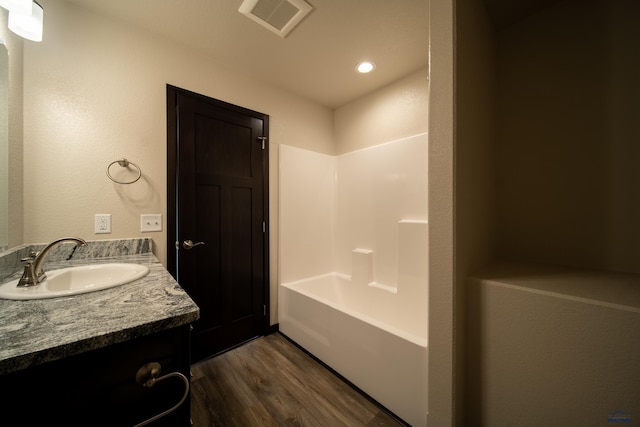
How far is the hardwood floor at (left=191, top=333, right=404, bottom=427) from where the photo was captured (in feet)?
4.29

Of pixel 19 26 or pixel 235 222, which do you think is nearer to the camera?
pixel 19 26

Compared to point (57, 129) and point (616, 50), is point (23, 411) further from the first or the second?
point (616, 50)

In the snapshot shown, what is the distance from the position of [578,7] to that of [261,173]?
2205mm

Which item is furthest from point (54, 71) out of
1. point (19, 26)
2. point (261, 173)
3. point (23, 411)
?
point (23, 411)

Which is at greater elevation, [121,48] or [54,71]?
[121,48]

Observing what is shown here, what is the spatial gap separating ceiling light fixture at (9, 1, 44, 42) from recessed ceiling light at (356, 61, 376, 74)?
6.41 ft

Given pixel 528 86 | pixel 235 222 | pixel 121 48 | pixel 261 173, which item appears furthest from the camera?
pixel 261 173

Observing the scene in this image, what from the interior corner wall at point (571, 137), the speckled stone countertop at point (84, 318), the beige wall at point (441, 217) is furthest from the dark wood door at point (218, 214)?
the interior corner wall at point (571, 137)

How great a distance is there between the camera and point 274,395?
1.48 metres

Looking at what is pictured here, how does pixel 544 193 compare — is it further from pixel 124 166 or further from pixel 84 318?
pixel 124 166

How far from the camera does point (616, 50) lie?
1.01 meters

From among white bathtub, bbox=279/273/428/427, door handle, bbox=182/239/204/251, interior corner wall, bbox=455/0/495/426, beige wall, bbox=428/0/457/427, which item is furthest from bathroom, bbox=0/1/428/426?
white bathtub, bbox=279/273/428/427

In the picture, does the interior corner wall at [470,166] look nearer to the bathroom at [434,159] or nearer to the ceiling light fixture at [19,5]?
the bathroom at [434,159]

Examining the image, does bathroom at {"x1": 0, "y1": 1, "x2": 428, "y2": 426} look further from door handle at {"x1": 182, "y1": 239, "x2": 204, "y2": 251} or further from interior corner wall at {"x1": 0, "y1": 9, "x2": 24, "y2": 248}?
door handle at {"x1": 182, "y1": 239, "x2": 204, "y2": 251}
